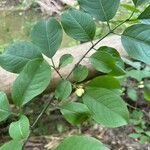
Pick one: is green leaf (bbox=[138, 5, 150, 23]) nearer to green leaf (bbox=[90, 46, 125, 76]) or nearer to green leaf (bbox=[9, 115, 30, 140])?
green leaf (bbox=[90, 46, 125, 76])

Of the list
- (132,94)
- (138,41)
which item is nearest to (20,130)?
(138,41)

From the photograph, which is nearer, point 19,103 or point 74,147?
point 74,147

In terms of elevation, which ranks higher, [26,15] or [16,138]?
[16,138]

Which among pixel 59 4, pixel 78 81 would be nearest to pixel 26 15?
pixel 59 4

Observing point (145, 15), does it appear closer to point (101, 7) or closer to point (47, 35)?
point (101, 7)

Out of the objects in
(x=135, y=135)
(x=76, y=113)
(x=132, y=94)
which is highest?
(x=76, y=113)

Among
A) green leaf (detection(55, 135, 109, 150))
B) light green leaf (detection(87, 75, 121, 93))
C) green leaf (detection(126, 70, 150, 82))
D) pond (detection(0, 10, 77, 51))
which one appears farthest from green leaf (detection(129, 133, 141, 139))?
green leaf (detection(55, 135, 109, 150))

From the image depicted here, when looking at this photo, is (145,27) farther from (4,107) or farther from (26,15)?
(26,15)

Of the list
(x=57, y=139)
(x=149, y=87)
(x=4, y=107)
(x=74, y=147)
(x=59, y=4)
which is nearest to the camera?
(x=74, y=147)
